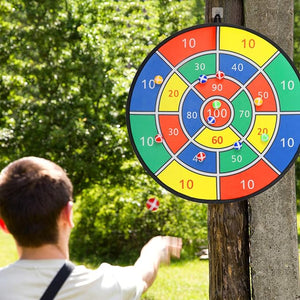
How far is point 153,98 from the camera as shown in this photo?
12.3ft

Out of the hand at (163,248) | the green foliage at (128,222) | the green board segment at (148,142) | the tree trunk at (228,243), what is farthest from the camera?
the green foliage at (128,222)

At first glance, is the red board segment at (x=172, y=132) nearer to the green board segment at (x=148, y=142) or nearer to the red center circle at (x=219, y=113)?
the green board segment at (x=148, y=142)

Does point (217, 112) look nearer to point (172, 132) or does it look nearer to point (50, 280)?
point (172, 132)

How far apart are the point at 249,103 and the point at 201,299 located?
11.1ft

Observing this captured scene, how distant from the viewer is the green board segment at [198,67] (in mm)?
3770

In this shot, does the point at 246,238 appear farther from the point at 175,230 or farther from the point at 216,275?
the point at 175,230

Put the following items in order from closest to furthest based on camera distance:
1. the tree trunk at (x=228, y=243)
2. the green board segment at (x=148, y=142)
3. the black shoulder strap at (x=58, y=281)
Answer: the black shoulder strap at (x=58, y=281) < the green board segment at (x=148, y=142) < the tree trunk at (x=228, y=243)

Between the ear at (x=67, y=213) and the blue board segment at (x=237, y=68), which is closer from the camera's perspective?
the ear at (x=67, y=213)

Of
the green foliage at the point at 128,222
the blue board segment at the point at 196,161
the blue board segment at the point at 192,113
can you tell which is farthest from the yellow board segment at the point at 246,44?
the green foliage at the point at 128,222

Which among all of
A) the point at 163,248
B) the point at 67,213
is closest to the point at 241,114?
the point at 163,248

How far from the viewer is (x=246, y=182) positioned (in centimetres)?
374

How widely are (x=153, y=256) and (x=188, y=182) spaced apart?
1517 millimetres

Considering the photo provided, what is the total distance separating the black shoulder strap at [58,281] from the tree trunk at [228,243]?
2.11 meters

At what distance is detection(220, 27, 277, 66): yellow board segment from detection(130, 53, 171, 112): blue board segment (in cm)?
36
